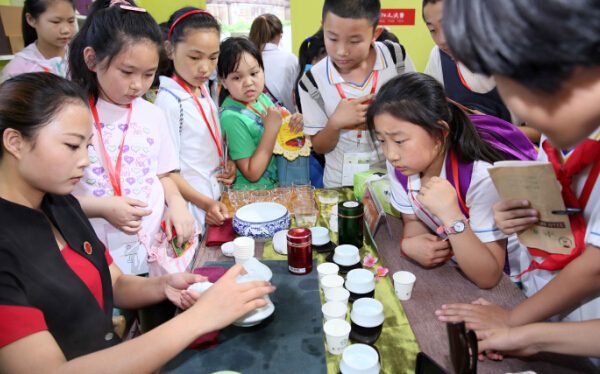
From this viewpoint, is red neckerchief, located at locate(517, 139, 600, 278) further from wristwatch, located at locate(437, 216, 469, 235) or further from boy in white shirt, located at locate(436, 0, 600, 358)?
wristwatch, located at locate(437, 216, 469, 235)

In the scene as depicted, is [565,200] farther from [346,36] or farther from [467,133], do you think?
[346,36]

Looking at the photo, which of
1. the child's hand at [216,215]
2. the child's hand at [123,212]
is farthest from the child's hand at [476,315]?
the child's hand at [123,212]

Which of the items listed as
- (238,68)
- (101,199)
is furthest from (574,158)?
(238,68)

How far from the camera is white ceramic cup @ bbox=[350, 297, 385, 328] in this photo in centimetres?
95

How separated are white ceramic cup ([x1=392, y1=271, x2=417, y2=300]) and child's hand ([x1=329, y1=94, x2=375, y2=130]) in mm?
1020

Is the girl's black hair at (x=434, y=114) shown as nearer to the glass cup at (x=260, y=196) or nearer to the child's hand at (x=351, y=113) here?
the child's hand at (x=351, y=113)

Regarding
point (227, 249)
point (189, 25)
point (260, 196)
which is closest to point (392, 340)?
point (227, 249)

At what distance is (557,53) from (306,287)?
92 cm

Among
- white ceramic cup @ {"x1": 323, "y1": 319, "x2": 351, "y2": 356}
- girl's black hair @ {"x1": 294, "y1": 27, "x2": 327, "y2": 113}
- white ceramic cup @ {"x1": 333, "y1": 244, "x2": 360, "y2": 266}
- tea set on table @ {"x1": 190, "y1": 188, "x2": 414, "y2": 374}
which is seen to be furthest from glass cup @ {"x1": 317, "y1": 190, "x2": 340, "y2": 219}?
girl's black hair @ {"x1": 294, "y1": 27, "x2": 327, "y2": 113}

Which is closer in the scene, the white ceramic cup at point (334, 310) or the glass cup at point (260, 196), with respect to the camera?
the white ceramic cup at point (334, 310)

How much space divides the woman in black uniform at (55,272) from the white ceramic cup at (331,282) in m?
0.19

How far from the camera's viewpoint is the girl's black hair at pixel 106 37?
4.80 feet

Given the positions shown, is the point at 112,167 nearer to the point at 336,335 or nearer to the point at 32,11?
the point at 336,335

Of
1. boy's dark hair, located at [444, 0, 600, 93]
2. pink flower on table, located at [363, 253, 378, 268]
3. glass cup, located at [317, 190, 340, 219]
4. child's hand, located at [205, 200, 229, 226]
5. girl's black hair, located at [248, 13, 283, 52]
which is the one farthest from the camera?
girl's black hair, located at [248, 13, 283, 52]
